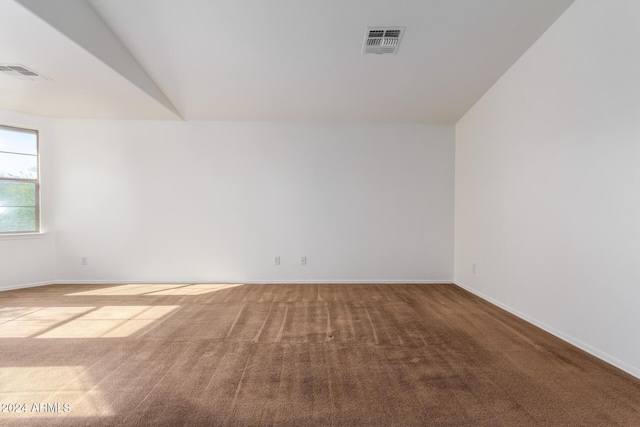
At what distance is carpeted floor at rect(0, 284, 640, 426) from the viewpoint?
1834mm

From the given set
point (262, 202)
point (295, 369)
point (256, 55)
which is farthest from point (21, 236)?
point (295, 369)

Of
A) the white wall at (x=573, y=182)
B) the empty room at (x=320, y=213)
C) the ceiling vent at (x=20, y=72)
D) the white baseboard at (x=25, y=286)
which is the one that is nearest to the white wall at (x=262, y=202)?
the empty room at (x=320, y=213)

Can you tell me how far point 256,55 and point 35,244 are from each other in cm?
473

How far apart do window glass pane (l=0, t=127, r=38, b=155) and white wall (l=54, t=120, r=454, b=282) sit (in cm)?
69

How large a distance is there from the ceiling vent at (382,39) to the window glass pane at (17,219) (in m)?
5.75

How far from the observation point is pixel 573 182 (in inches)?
114

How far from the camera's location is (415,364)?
7.99 feet

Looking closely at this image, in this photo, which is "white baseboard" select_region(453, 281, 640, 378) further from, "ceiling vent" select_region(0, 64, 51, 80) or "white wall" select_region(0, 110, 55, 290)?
"white wall" select_region(0, 110, 55, 290)

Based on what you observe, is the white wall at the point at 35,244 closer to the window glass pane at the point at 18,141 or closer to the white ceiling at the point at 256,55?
the window glass pane at the point at 18,141

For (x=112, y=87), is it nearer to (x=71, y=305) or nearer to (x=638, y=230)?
(x=71, y=305)

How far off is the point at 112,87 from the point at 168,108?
869 millimetres

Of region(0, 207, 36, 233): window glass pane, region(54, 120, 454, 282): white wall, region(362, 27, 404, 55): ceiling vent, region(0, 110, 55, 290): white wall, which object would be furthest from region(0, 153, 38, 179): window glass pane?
region(362, 27, 404, 55): ceiling vent

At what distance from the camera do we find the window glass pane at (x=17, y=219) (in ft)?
15.7

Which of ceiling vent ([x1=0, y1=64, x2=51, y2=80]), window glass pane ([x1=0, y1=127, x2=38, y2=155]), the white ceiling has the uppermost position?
the white ceiling
